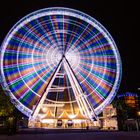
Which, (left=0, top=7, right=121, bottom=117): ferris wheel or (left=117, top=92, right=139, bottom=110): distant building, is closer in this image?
(left=0, top=7, right=121, bottom=117): ferris wheel

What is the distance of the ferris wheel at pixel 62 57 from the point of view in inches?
1001

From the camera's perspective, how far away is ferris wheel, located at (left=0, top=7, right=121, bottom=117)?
25.4 meters

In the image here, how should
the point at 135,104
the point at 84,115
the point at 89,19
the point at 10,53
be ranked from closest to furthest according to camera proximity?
the point at 10,53
the point at 89,19
the point at 84,115
the point at 135,104

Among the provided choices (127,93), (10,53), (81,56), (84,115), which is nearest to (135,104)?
(127,93)

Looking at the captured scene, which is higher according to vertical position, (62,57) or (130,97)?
(130,97)

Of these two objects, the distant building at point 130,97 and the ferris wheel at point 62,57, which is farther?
the distant building at point 130,97

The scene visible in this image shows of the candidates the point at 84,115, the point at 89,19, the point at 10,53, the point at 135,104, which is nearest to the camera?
the point at 10,53

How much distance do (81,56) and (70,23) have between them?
4.15 meters

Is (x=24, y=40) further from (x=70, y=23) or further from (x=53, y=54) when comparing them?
(x=70, y=23)

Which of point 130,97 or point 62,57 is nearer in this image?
point 62,57

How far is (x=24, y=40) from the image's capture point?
25.6 meters

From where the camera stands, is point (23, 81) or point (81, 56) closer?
point (23, 81)

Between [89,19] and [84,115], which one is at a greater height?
[89,19]

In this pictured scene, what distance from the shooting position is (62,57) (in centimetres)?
2717
